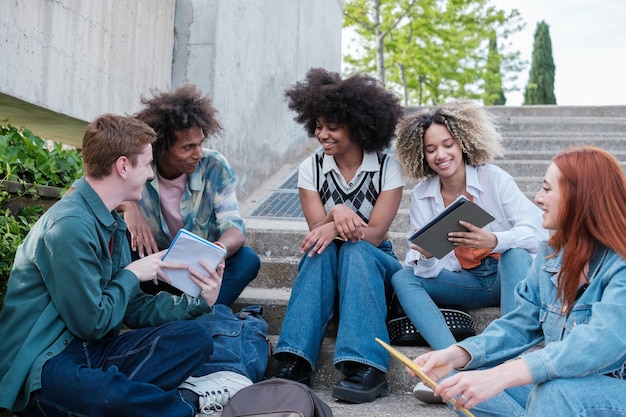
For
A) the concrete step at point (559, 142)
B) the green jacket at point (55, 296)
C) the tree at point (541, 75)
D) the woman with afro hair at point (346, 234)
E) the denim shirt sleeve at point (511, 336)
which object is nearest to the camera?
the denim shirt sleeve at point (511, 336)

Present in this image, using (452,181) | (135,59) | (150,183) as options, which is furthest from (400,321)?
(135,59)

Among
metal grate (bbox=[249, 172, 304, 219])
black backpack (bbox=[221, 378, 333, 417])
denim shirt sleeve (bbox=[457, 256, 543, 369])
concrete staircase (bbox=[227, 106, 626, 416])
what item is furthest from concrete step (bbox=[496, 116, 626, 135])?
black backpack (bbox=[221, 378, 333, 417])

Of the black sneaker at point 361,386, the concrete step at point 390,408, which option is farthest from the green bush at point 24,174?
the black sneaker at point 361,386

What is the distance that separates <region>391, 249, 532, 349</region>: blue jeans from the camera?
3061 millimetres

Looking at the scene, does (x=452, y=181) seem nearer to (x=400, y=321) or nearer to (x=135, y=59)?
(x=400, y=321)

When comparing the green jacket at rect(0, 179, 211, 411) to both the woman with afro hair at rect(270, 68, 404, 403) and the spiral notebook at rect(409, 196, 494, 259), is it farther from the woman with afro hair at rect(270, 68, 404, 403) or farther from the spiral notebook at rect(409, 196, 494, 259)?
the spiral notebook at rect(409, 196, 494, 259)

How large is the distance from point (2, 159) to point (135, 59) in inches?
63.8

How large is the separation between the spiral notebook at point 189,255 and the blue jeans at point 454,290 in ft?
2.94

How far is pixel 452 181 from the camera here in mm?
3479

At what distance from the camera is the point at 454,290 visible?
3.31 metres

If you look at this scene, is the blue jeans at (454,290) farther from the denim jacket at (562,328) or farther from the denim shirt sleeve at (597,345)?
the denim shirt sleeve at (597,345)

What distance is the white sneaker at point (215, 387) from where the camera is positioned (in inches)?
109

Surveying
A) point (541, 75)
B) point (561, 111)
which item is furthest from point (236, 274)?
point (541, 75)

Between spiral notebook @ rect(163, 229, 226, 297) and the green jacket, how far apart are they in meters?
0.27
